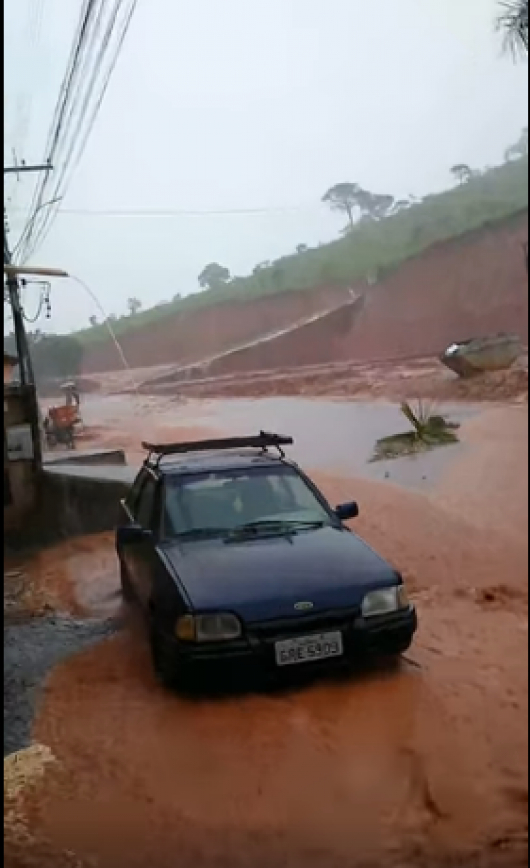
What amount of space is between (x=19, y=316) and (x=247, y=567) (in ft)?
2.11

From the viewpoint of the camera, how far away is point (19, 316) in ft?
5.11

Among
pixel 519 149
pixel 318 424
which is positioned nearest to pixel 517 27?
pixel 519 149

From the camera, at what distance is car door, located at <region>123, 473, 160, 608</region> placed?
4.51ft

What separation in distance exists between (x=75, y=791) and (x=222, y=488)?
0.50 metres

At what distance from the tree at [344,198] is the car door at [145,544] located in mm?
517

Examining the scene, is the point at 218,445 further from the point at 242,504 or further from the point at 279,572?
the point at 279,572

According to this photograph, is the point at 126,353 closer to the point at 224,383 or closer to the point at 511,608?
the point at 224,383

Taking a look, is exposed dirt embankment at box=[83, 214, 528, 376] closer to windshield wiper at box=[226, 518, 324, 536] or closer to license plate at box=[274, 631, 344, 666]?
windshield wiper at box=[226, 518, 324, 536]

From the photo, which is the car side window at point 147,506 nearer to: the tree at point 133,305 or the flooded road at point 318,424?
the flooded road at point 318,424

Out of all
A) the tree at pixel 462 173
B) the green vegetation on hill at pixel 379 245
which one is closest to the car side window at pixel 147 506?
the green vegetation on hill at pixel 379 245

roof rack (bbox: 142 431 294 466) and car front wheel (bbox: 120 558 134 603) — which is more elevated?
roof rack (bbox: 142 431 294 466)

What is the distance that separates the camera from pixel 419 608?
1.23 metres

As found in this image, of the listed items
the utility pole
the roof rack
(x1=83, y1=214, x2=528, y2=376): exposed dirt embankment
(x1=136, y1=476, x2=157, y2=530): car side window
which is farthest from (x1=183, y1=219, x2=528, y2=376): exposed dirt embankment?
the utility pole

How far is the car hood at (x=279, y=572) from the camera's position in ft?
4.02
